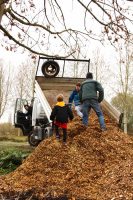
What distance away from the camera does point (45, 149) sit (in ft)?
40.8

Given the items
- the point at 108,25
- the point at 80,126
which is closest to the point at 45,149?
the point at 80,126

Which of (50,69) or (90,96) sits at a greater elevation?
(50,69)

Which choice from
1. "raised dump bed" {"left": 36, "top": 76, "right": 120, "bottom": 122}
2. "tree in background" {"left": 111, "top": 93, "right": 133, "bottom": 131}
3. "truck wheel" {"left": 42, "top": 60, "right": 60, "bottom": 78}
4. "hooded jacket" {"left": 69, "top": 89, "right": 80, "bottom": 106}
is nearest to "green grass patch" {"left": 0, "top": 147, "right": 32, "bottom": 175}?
"hooded jacket" {"left": 69, "top": 89, "right": 80, "bottom": 106}

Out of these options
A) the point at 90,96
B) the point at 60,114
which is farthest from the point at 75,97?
the point at 60,114

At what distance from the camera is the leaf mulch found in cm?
973

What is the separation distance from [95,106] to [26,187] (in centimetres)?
447

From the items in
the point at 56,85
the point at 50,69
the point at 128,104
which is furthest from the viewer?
the point at 128,104

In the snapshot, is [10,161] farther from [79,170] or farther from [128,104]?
[128,104]

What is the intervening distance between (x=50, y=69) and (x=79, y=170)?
8545 mm

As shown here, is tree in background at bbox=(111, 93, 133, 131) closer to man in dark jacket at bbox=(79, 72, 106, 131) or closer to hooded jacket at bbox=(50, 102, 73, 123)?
man in dark jacket at bbox=(79, 72, 106, 131)

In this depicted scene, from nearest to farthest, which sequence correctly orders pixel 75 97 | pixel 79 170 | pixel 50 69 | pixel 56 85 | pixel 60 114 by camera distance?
pixel 79 170, pixel 60 114, pixel 75 97, pixel 56 85, pixel 50 69

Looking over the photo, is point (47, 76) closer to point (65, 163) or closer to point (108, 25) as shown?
point (108, 25)

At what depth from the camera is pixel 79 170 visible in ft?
37.0

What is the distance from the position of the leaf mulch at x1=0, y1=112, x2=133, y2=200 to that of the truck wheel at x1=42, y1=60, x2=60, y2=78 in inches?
216
